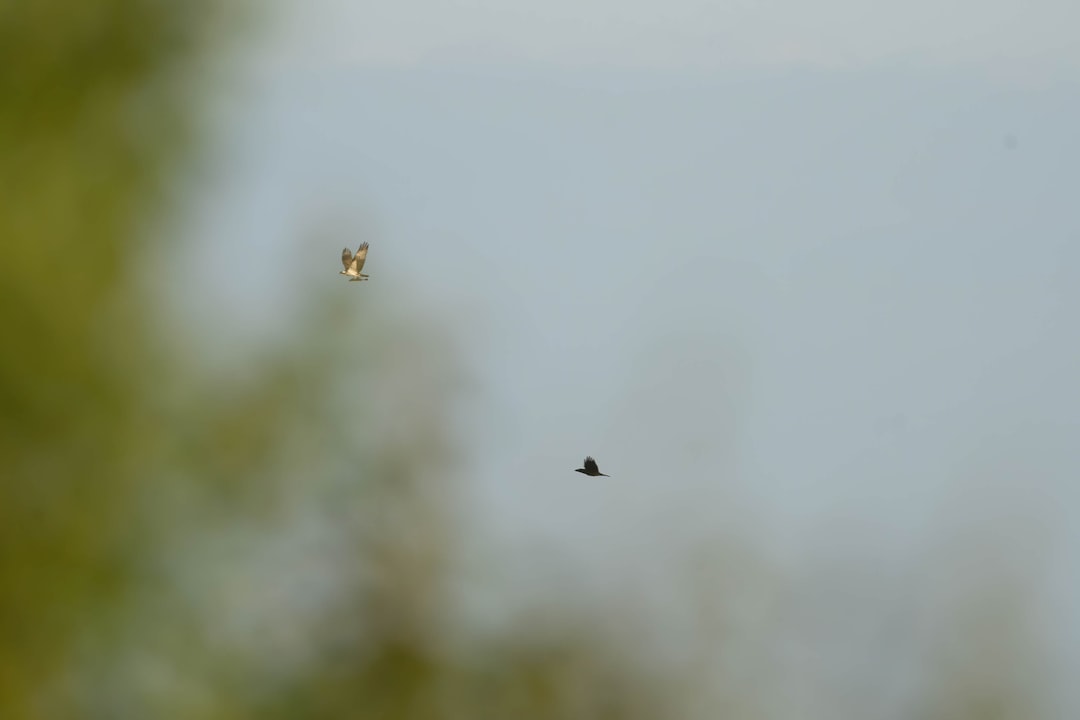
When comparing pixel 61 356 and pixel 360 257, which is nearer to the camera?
pixel 61 356

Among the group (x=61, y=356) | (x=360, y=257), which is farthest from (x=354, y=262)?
(x=61, y=356)

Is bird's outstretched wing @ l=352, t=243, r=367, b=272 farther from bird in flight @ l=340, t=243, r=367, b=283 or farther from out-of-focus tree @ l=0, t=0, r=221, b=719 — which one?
out-of-focus tree @ l=0, t=0, r=221, b=719

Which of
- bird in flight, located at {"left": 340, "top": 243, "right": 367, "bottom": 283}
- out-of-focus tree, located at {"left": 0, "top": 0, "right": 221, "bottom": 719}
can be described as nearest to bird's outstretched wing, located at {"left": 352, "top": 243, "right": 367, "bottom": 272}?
bird in flight, located at {"left": 340, "top": 243, "right": 367, "bottom": 283}

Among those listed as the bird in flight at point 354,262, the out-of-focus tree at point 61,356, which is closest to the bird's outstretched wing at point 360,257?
the bird in flight at point 354,262

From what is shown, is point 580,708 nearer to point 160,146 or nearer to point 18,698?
point 18,698

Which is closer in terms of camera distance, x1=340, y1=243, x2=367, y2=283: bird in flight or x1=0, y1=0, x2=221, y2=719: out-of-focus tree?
Result: x1=0, y1=0, x2=221, y2=719: out-of-focus tree

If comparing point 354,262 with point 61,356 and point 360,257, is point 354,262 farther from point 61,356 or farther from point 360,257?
point 61,356

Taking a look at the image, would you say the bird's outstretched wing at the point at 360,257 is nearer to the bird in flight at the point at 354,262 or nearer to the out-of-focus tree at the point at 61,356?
the bird in flight at the point at 354,262

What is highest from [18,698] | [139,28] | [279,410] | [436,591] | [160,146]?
[139,28]

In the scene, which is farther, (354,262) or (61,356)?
(354,262)

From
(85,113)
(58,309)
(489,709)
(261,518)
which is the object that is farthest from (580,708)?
(85,113)

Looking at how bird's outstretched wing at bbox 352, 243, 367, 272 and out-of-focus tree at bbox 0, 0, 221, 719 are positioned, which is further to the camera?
bird's outstretched wing at bbox 352, 243, 367, 272
